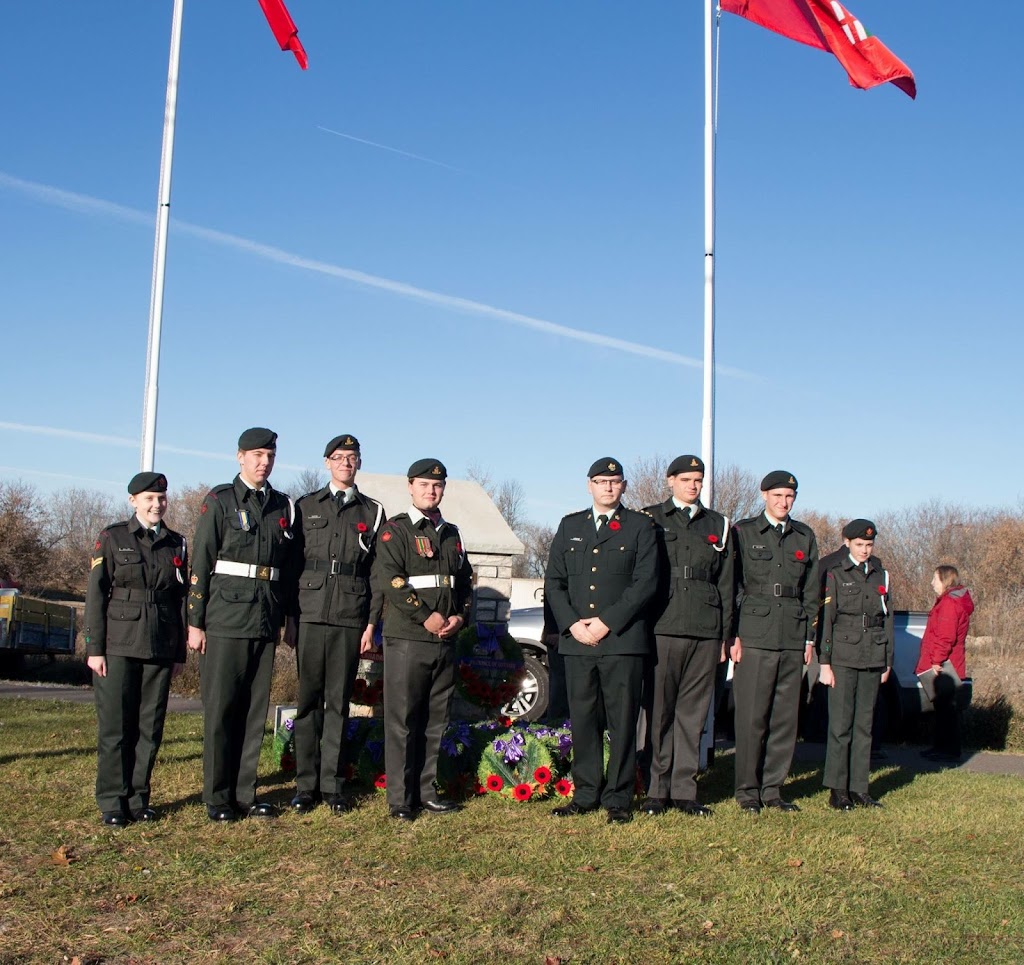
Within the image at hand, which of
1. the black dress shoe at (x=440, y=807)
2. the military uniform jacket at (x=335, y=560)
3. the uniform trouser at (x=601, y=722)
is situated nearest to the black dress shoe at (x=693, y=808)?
the uniform trouser at (x=601, y=722)

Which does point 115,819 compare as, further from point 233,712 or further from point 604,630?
point 604,630

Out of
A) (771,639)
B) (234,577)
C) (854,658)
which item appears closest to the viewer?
(234,577)

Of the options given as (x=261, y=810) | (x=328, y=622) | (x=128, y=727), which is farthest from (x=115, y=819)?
(x=328, y=622)

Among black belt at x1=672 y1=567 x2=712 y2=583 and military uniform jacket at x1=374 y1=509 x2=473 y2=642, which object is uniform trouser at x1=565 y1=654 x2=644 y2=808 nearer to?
black belt at x1=672 y1=567 x2=712 y2=583

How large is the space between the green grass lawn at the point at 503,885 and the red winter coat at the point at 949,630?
3.16 meters

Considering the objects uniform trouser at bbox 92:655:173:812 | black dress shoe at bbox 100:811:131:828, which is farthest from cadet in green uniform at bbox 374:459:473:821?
black dress shoe at bbox 100:811:131:828

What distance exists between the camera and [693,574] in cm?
677

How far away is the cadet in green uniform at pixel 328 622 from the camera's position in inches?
254

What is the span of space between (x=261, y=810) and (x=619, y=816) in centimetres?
202

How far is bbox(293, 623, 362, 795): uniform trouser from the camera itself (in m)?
6.47

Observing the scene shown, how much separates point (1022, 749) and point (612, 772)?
22.6ft

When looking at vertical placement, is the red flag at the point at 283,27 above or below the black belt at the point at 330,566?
above

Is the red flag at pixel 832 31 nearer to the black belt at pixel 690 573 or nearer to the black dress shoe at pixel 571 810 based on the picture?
the black belt at pixel 690 573

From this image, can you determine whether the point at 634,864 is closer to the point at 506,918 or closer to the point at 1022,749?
the point at 506,918
